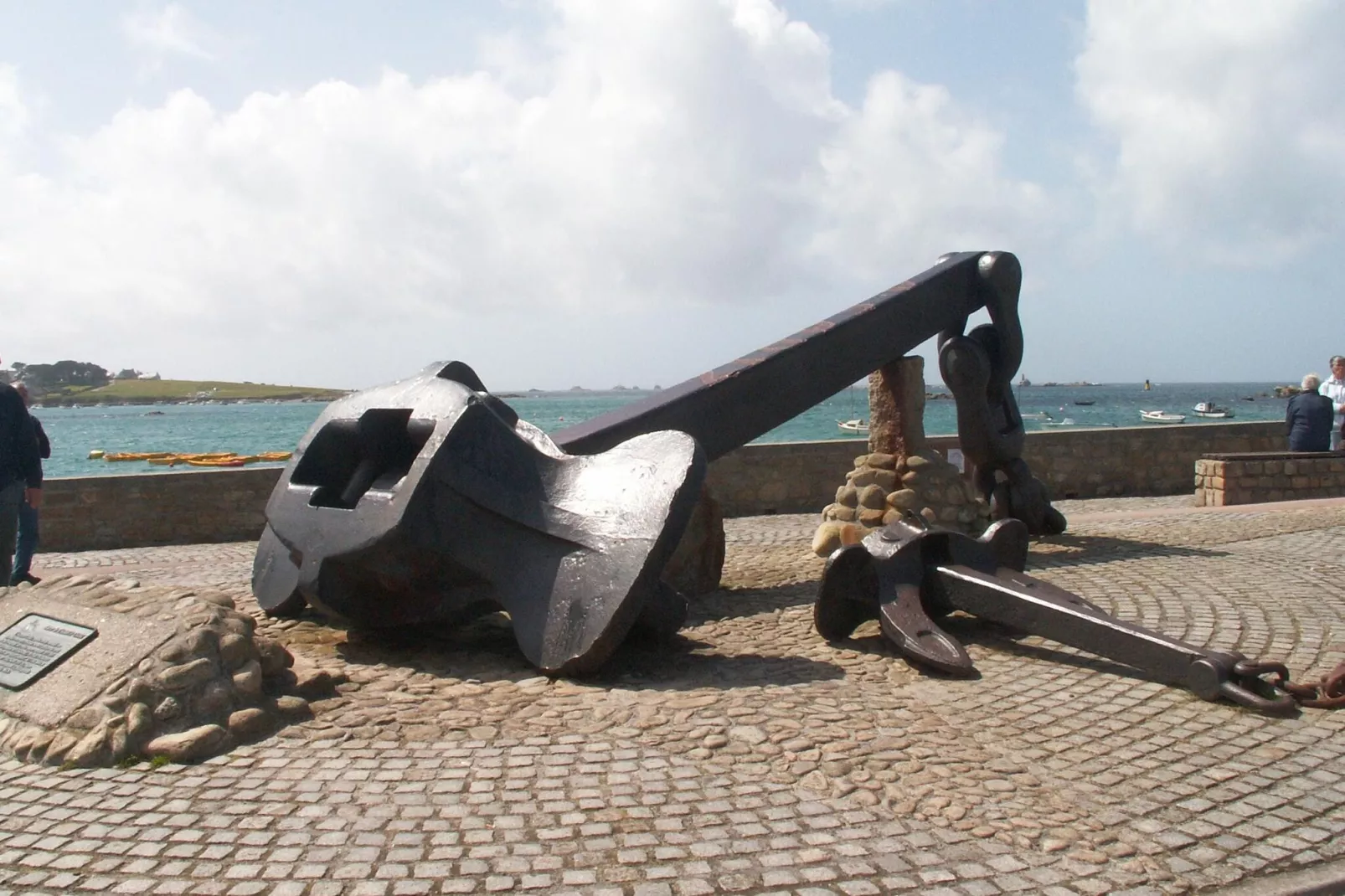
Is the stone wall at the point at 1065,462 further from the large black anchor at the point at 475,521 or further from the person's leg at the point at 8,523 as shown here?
the person's leg at the point at 8,523

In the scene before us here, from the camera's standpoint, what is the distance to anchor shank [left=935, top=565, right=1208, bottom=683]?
4.34 meters

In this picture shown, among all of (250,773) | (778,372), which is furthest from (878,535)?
(250,773)

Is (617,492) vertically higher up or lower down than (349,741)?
higher up

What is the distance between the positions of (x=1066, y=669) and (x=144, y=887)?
3.62 metres

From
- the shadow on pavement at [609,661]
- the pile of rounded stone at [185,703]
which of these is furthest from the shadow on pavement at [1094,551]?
the pile of rounded stone at [185,703]

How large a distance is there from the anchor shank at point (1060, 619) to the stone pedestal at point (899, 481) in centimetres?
294

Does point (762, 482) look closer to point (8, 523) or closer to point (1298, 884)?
point (8, 523)

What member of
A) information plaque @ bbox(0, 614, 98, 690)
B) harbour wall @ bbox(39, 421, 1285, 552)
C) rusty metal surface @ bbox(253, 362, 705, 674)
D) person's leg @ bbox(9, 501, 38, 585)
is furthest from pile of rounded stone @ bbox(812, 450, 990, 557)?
person's leg @ bbox(9, 501, 38, 585)

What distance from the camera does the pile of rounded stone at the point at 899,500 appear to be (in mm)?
8273

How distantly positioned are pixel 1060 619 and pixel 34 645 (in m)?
4.15

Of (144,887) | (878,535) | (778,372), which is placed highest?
(778,372)

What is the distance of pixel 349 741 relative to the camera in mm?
3846

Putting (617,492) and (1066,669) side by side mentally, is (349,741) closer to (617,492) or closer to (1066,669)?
(617,492)

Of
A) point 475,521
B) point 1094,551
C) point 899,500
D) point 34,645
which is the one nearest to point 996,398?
point 899,500
